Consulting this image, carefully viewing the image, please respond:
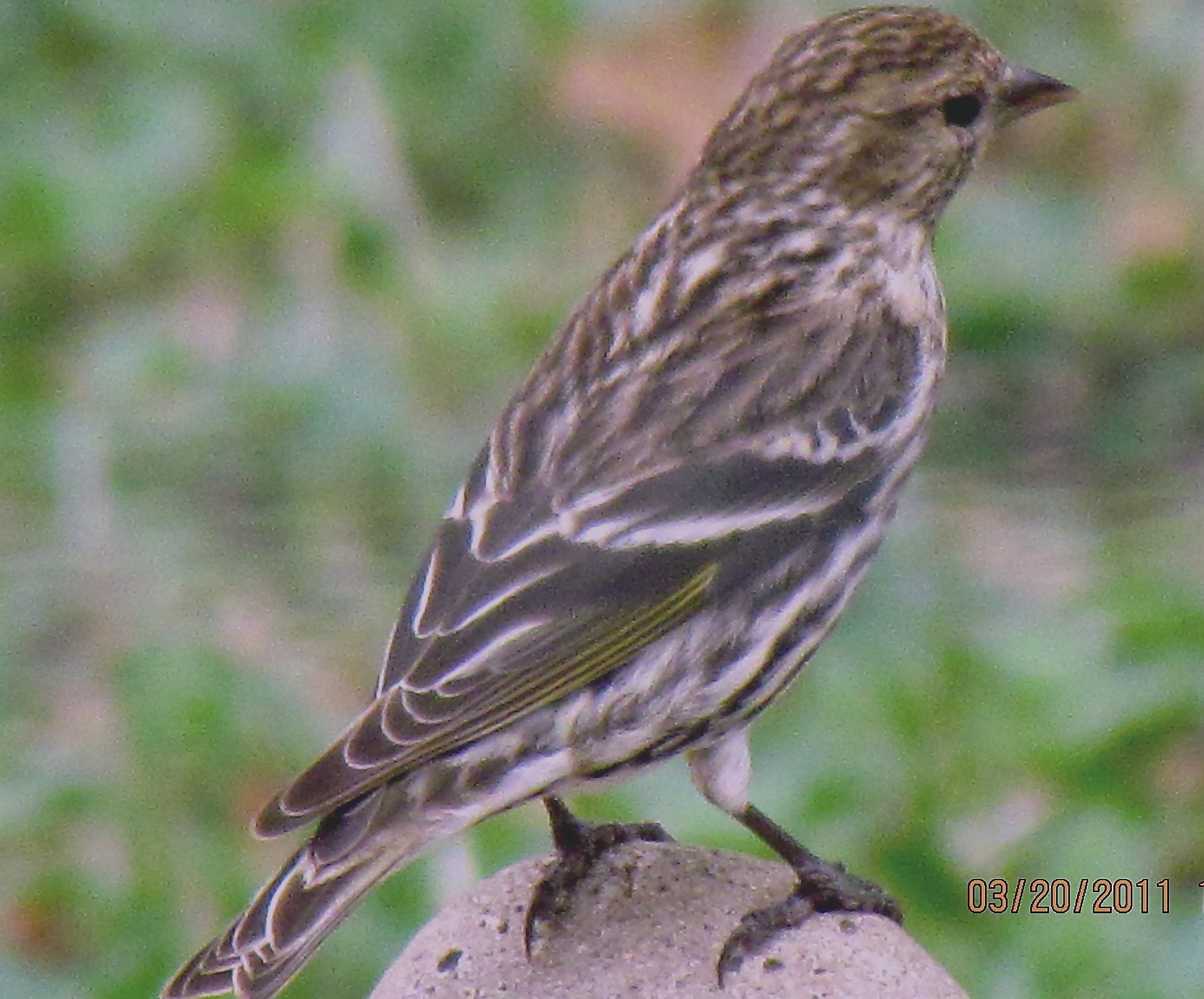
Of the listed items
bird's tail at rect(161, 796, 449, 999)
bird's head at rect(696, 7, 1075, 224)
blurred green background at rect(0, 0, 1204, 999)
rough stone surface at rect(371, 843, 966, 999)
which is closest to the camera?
rough stone surface at rect(371, 843, 966, 999)

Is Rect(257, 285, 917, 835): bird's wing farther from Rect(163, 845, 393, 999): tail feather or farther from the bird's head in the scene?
the bird's head

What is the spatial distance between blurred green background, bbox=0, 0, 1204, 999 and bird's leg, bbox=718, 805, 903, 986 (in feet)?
2.29

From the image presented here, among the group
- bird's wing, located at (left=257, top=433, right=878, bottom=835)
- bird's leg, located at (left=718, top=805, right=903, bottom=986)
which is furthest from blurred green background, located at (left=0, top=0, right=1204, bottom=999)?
bird's wing, located at (left=257, top=433, right=878, bottom=835)

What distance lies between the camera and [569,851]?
447 centimetres

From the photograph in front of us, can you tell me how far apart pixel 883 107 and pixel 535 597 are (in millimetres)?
1115

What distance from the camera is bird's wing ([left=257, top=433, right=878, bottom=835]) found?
4258 millimetres

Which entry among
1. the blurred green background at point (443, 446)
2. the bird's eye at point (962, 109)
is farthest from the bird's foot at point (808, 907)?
the bird's eye at point (962, 109)

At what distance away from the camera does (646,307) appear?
195 inches

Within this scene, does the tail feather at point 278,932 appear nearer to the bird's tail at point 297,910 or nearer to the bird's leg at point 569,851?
the bird's tail at point 297,910

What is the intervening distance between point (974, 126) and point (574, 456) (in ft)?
3.24

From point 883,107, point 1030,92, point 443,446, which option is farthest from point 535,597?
point 443,446

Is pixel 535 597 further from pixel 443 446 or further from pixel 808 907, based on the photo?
pixel 443 446

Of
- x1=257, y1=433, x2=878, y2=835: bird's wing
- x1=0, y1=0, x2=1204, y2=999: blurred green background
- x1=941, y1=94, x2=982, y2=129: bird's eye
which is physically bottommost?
x1=0, y1=0, x2=1204, y2=999: blurred green background

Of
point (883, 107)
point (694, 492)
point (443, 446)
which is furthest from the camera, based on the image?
point (443, 446)
